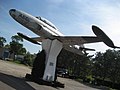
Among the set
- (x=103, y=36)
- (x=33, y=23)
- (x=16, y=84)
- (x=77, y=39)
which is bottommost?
(x=16, y=84)

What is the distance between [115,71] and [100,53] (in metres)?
12.0

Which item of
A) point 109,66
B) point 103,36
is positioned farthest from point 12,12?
point 109,66

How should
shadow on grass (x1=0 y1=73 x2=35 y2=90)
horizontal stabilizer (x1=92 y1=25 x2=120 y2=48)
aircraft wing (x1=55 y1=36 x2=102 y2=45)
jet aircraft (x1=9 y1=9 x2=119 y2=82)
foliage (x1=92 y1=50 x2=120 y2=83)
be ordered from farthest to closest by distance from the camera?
foliage (x1=92 y1=50 x2=120 y2=83)
jet aircraft (x1=9 y1=9 x2=119 y2=82)
aircraft wing (x1=55 y1=36 x2=102 y2=45)
horizontal stabilizer (x1=92 y1=25 x2=120 y2=48)
shadow on grass (x1=0 y1=73 x2=35 y2=90)

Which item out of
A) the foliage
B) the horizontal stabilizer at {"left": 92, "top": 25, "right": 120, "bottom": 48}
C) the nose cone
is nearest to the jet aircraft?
the nose cone

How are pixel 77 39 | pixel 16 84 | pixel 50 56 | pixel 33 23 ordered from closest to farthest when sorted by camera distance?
pixel 16 84 < pixel 77 39 < pixel 33 23 < pixel 50 56

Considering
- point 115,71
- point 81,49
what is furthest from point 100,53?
point 81,49

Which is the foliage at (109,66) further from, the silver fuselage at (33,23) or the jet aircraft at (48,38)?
the silver fuselage at (33,23)

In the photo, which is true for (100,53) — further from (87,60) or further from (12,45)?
(12,45)

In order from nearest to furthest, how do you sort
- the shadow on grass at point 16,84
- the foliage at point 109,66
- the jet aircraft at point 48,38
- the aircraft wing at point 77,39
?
the shadow on grass at point 16,84 < the aircraft wing at point 77,39 < the jet aircraft at point 48,38 < the foliage at point 109,66

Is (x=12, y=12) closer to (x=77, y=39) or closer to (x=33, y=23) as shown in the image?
(x=33, y=23)

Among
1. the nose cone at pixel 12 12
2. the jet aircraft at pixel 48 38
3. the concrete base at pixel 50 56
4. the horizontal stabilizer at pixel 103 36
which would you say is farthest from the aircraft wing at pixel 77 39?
the nose cone at pixel 12 12

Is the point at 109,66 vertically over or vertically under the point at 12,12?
under

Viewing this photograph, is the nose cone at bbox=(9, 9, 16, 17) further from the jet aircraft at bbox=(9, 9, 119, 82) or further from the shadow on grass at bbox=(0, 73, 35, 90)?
the shadow on grass at bbox=(0, 73, 35, 90)

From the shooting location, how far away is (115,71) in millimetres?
69750
